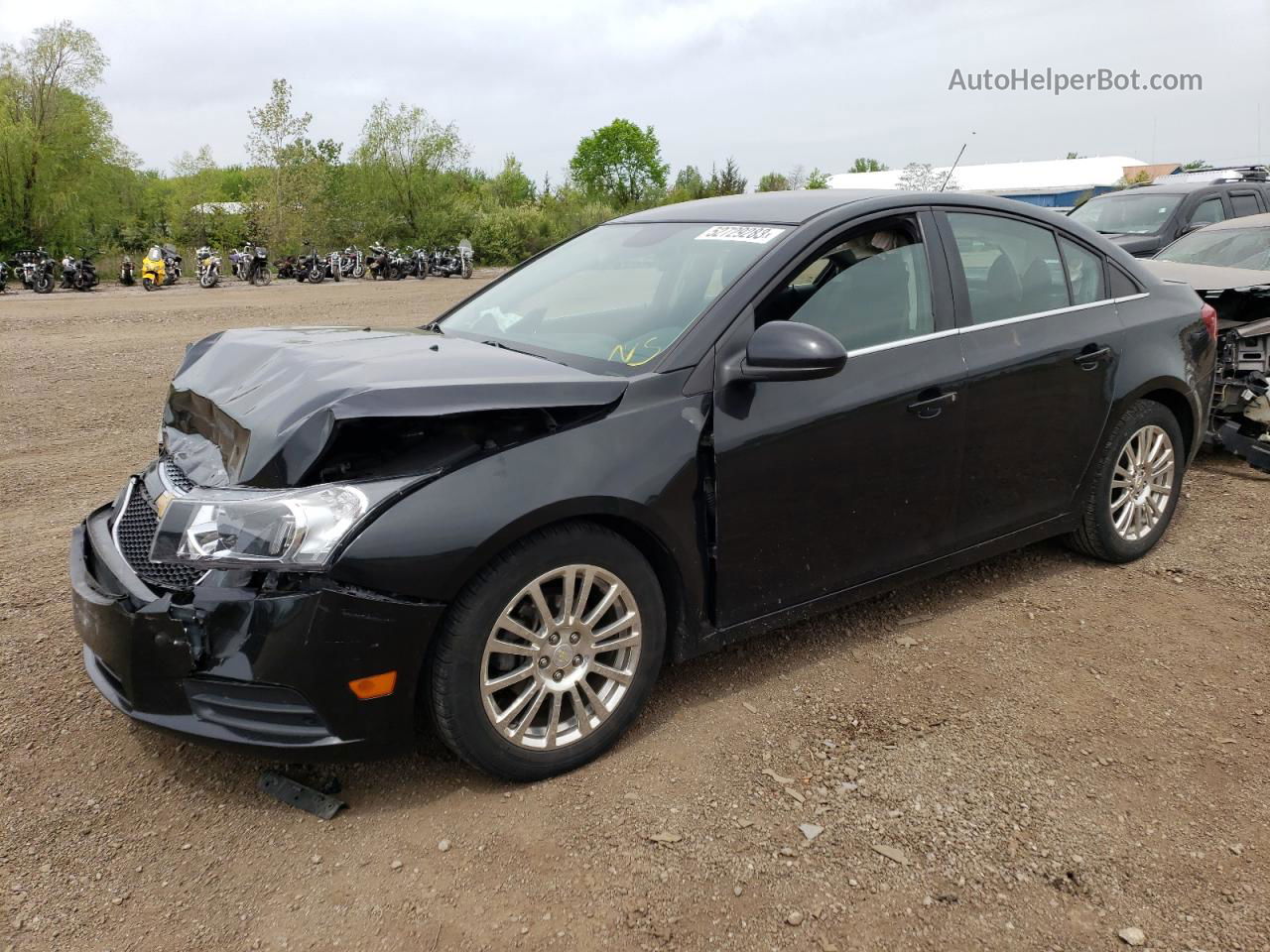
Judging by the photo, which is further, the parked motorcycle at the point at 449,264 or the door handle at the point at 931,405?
the parked motorcycle at the point at 449,264

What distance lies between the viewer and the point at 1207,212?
11828 millimetres

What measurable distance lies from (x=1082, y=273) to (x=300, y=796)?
145 inches

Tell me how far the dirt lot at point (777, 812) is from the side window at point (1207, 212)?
9.09 m

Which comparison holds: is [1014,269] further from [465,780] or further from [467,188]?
[467,188]

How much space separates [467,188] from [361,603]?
193 feet

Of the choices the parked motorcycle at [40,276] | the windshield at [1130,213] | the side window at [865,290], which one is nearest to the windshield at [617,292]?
the side window at [865,290]

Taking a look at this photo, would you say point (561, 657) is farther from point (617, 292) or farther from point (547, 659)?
point (617, 292)

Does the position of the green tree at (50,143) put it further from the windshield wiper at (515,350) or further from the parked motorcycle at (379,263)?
the windshield wiper at (515,350)

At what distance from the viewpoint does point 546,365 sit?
3.15 metres

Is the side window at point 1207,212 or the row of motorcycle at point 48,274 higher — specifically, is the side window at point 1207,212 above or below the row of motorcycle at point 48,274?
above

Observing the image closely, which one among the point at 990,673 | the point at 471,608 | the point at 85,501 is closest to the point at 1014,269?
the point at 990,673

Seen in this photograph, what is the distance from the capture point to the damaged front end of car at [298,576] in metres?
2.52

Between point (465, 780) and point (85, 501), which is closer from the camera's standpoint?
point (465, 780)

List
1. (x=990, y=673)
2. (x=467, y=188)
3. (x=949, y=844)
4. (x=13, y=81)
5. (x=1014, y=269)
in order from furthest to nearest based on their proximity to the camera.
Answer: (x=467, y=188), (x=13, y=81), (x=1014, y=269), (x=990, y=673), (x=949, y=844)
